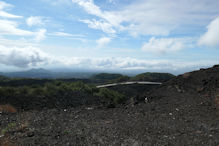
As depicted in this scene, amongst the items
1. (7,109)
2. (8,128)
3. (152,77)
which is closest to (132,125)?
(8,128)

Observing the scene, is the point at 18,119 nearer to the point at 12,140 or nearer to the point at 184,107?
the point at 12,140

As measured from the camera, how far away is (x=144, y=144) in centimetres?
782

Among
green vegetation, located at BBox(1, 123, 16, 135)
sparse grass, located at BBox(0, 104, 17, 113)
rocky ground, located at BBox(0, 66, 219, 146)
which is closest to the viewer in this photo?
rocky ground, located at BBox(0, 66, 219, 146)

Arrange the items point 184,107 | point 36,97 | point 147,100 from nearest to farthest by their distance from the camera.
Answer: point 184,107, point 147,100, point 36,97

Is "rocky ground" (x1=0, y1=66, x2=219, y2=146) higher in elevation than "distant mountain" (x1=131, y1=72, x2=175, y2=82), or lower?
lower

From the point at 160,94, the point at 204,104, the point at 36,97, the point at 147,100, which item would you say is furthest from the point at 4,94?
the point at 204,104

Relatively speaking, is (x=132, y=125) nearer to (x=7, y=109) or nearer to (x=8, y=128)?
(x=8, y=128)

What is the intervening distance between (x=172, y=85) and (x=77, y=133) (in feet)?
48.1

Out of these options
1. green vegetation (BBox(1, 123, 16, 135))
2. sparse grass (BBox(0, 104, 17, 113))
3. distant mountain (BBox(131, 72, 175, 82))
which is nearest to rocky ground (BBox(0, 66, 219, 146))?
green vegetation (BBox(1, 123, 16, 135))

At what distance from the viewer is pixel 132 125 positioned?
1045cm

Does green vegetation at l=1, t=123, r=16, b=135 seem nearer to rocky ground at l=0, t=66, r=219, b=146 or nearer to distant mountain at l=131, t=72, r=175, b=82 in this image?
rocky ground at l=0, t=66, r=219, b=146

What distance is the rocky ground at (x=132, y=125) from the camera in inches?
320

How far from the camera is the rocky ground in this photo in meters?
8.14

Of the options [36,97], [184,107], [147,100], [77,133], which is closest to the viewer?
[77,133]
